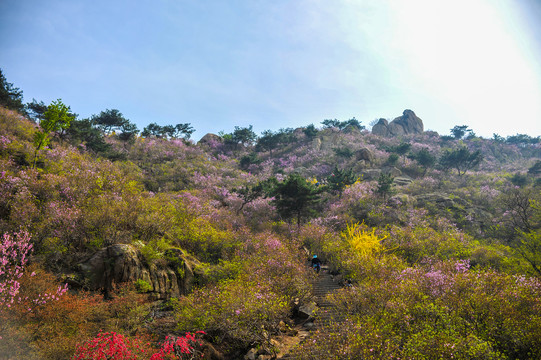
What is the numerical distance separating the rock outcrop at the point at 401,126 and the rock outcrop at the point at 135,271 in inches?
2857

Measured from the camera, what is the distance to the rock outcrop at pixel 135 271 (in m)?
9.88

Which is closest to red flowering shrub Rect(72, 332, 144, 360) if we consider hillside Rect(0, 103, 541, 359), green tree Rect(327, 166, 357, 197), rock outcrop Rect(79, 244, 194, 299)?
hillside Rect(0, 103, 541, 359)

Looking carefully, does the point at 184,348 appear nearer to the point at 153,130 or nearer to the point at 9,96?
the point at 9,96

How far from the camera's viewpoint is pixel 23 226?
1014 centimetres

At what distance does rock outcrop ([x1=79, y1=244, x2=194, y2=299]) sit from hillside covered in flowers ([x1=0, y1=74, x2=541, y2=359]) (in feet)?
0.18

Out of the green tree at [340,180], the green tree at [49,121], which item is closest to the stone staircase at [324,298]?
the green tree at [340,180]

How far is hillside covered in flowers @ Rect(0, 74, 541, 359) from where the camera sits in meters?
A: 6.99

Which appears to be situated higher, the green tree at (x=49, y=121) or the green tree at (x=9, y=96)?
→ the green tree at (x=9, y=96)

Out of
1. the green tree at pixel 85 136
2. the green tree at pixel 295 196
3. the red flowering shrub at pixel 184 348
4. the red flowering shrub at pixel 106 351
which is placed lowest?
the red flowering shrub at pixel 184 348

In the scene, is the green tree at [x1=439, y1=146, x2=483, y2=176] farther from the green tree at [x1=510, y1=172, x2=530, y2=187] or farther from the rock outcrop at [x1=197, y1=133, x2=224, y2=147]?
the rock outcrop at [x1=197, y1=133, x2=224, y2=147]

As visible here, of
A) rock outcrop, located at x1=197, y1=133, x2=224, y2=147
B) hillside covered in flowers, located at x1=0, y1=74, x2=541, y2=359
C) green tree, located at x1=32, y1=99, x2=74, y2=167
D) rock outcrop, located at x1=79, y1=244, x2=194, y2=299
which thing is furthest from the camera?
rock outcrop, located at x1=197, y1=133, x2=224, y2=147

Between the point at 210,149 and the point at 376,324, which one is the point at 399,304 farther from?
the point at 210,149

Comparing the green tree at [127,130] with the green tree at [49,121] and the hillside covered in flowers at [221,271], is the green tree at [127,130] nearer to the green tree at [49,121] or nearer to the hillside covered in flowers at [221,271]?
the hillside covered in flowers at [221,271]

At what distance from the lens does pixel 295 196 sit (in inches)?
931
